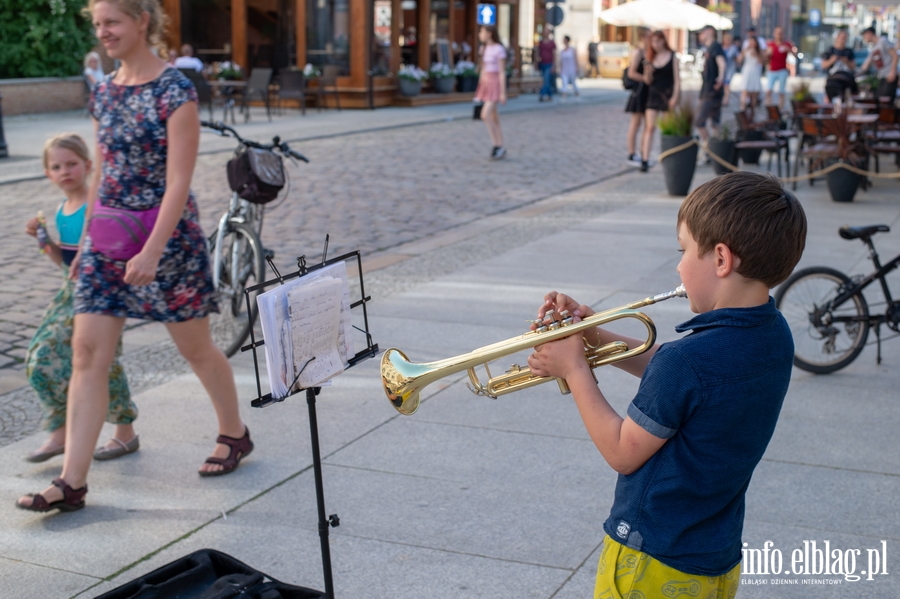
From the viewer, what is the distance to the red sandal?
366cm

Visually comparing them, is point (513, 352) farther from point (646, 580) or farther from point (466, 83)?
point (466, 83)

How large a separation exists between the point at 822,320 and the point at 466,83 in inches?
989

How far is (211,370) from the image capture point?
407 centimetres

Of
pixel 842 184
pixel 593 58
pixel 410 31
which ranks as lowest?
pixel 842 184

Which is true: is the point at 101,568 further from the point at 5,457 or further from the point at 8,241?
the point at 8,241

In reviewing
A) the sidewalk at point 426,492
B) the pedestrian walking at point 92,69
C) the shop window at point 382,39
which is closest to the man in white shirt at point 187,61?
the pedestrian walking at point 92,69

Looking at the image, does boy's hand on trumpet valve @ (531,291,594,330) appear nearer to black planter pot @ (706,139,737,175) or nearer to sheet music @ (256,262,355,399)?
sheet music @ (256,262,355,399)

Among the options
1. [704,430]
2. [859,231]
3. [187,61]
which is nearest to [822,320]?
[859,231]

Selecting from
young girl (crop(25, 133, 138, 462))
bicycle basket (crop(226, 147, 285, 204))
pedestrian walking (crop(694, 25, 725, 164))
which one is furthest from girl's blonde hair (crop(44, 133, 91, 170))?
pedestrian walking (crop(694, 25, 725, 164))

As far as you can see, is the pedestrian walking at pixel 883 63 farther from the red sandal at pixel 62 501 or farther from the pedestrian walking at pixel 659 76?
the red sandal at pixel 62 501

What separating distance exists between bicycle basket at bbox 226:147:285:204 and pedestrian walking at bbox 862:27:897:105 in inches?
523

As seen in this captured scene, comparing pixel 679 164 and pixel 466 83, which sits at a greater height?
pixel 466 83

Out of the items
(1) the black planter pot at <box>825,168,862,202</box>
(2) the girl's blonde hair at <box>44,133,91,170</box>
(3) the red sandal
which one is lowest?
(3) the red sandal

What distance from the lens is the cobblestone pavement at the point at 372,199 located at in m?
6.45
